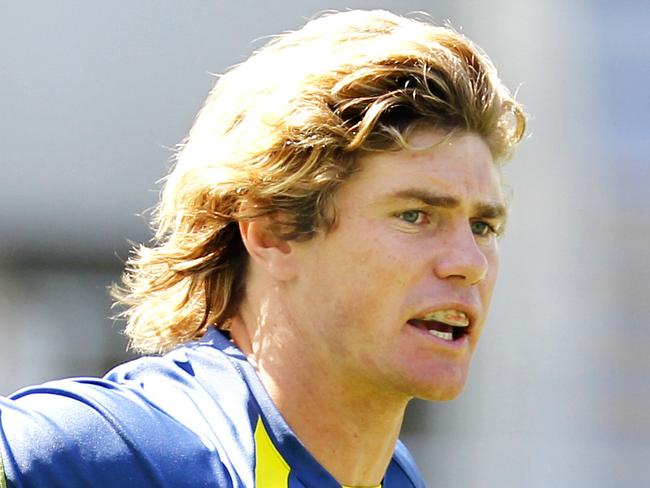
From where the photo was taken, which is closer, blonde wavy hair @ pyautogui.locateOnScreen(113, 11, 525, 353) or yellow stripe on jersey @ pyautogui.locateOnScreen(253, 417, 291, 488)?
yellow stripe on jersey @ pyautogui.locateOnScreen(253, 417, 291, 488)

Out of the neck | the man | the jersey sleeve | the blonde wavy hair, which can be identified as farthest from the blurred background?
the jersey sleeve

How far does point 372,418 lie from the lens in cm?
246

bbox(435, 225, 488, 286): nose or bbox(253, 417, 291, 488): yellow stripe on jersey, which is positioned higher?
bbox(435, 225, 488, 286): nose

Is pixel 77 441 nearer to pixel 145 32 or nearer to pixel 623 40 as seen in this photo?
pixel 623 40

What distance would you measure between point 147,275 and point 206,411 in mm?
690

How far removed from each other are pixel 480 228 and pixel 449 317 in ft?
0.72

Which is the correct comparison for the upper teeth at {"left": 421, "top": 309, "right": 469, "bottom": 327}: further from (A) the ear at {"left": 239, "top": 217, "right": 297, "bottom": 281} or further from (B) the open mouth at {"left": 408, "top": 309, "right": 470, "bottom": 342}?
(A) the ear at {"left": 239, "top": 217, "right": 297, "bottom": 281}

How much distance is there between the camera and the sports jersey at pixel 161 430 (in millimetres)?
2014

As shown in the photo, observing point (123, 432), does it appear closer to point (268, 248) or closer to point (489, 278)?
point (268, 248)

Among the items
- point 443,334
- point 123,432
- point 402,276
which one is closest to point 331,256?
point 402,276

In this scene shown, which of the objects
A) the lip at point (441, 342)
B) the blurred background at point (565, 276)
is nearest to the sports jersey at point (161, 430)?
the lip at point (441, 342)

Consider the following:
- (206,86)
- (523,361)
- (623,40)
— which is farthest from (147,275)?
(206,86)

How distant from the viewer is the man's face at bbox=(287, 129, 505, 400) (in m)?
2.37

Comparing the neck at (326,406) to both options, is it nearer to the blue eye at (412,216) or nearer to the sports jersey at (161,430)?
the sports jersey at (161,430)
